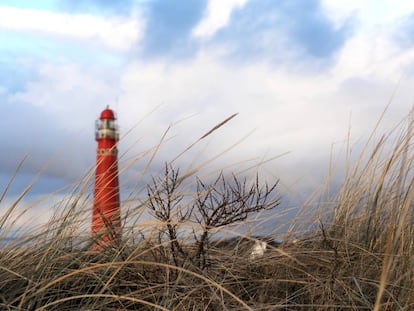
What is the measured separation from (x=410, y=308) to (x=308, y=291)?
1.00 feet

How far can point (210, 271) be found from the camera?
6.02 ft

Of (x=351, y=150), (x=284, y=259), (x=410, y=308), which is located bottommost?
(x=410, y=308)

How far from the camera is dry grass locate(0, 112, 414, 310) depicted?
62.1 inches

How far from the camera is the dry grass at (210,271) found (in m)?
1.58

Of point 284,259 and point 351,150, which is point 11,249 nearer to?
point 284,259

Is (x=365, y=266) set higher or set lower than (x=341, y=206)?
lower

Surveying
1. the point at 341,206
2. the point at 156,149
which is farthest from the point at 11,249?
the point at 341,206

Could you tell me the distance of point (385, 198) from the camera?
7.40 feet

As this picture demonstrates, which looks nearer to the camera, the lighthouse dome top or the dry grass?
the dry grass

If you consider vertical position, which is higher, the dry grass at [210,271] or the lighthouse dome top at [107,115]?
the lighthouse dome top at [107,115]

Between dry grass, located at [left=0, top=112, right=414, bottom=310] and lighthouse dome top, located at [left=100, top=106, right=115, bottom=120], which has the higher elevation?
lighthouse dome top, located at [left=100, top=106, right=115, bottom=120]

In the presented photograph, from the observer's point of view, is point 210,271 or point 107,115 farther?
point 107,115

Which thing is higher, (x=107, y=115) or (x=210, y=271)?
(x=107, y=115)

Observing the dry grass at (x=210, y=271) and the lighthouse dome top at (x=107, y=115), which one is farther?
the lighthouse dome top at (x=107, y=115)
